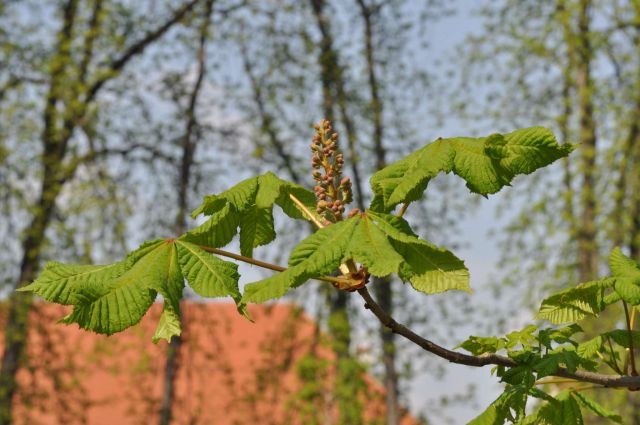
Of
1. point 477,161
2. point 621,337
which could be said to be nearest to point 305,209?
point 477,161

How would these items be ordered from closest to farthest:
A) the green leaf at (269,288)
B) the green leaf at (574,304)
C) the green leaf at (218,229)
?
1. the green leaf at (269,288)
2. the green leaf at (218,229)
3. the green leaf at (574,304)

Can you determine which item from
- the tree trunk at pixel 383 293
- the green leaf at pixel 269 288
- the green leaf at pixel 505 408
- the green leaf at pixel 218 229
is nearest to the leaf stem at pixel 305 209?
the green leaf at pixel 218 229

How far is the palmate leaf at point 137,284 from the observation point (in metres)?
2.26

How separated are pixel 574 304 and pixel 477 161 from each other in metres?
0.66

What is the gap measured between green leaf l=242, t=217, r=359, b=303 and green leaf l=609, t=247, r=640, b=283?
3.27 ft

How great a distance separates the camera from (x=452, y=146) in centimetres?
258

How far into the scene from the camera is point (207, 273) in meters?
2.36

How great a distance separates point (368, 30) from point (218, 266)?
419 inches

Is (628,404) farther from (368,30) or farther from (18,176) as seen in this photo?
(18,176)

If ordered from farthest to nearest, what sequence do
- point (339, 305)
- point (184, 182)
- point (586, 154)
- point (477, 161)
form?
point (184, 182) → point (339, 305) → point (586, 154) → point (477, 161)

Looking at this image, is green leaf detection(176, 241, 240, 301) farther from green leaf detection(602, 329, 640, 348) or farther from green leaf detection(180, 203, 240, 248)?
green leaf detection(602, 329, 640, 348)

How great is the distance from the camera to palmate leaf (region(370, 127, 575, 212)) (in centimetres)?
246

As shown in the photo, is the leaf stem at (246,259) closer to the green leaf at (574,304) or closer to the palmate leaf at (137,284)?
the palmate leaf at (137,284)

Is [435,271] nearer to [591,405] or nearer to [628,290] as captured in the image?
[628,290]
